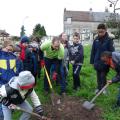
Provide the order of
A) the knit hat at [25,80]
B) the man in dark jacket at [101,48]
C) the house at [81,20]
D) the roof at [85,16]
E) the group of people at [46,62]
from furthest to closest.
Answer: the roof at [85,16]
the house at [81,20]
the man in dark jacket at [101,48]
the group of people at [46,62]
the knit hat at [25,80]

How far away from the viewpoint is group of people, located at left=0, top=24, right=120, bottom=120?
5953mm

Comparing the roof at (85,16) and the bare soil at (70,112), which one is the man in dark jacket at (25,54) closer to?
the bare soil at (70,112)

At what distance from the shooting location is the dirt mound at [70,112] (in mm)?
7461

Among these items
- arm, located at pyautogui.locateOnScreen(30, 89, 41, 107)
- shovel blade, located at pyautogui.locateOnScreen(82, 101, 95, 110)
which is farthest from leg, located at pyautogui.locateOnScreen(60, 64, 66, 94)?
arm, located at pyautogui.locateOnScreen(30, 89, 41, 107)

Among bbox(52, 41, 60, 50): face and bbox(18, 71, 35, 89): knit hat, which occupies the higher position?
bbox(52, 41, 60, 50): face

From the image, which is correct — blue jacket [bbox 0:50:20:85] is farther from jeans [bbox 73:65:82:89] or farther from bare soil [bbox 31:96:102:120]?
jeans [bbox 73:65:82:89]

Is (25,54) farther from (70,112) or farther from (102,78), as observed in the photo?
(70,112)

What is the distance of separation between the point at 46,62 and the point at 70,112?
1.76 metres

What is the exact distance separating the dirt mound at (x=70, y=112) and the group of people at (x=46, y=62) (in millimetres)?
821

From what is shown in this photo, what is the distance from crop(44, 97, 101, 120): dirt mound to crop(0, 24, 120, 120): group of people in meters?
0.82

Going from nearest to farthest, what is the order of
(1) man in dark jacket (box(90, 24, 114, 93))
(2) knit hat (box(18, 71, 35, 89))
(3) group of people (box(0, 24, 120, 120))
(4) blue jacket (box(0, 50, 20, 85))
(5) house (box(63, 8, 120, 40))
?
1. (2) knit hat (box(18, 71, 35, 89))
2. (3) group of people (box(0, 24, 120, 120))
3. (4) blue jacket (box(0, 50, 20, 85))
4. (1) man in dark jacket (box(90, 24, 114, 93))
5. (5) house (box(63, 8, 120, 40))

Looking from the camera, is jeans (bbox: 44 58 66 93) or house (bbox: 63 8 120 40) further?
house (bbox: 63 8 120 40)

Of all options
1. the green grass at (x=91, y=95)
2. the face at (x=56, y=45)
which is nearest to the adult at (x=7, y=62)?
the green grass at (x=91, y=95)

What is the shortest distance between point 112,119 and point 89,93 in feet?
5.42
